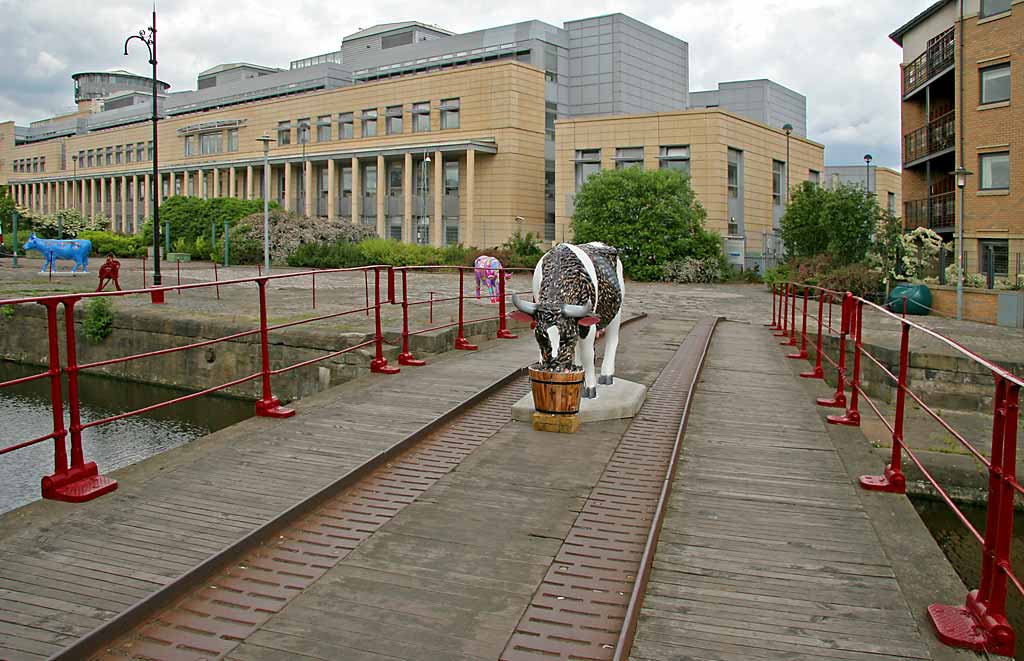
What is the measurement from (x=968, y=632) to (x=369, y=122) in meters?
58.1

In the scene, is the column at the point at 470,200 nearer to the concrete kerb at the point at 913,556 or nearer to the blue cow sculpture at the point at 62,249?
the blue cow sculpture at the point at 62,249

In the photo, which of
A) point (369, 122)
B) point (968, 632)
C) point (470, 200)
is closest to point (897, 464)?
point (968, 632)

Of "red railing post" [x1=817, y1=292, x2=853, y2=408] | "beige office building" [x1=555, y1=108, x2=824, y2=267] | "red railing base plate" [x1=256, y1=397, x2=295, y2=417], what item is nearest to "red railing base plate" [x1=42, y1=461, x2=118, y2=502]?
"red railing base plate" [x1=256, y1=397, x2=295, y2=417]

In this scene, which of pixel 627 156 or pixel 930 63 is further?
pixel 627 156

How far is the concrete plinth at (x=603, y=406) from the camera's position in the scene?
9.18m

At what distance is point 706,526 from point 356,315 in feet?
53.3

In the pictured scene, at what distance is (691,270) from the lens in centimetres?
4138

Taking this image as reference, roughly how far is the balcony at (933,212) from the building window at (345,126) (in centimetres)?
3638

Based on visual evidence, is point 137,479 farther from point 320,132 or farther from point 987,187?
point 320,132

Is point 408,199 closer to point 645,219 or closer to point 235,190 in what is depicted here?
point 645,219

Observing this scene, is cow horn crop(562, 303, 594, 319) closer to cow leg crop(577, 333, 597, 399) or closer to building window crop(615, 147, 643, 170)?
cow leg crop(577, 333, 597, 399)

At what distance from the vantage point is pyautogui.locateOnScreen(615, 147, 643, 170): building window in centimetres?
4738

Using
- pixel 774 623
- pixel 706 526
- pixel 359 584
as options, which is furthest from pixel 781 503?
pixel 359 584

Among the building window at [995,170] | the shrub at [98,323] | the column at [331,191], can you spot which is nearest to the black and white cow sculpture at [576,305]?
the shrub at [98,323]
